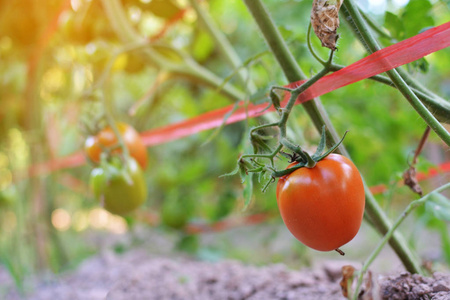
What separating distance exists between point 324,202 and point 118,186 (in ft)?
1.37

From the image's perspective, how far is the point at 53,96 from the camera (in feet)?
5.98

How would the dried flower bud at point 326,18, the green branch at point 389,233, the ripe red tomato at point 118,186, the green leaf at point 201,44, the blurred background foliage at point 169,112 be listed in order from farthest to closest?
the green leaf at point 201,44 → the blurred background foliage at point 169,112 → the ripe red tomato at point 118,186 → the green branch at point 389,233 → the dried flower bud at point 326,18

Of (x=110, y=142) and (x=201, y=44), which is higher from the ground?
(x=201, y=44)

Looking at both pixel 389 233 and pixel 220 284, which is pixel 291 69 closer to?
pixel 389 233

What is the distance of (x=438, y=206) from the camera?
452 millimetres

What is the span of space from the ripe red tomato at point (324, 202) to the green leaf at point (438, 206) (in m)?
0.13

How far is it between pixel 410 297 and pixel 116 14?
80 cm

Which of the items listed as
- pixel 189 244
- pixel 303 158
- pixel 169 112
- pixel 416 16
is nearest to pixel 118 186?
pixel 303 158

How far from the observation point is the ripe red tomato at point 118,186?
67 cm

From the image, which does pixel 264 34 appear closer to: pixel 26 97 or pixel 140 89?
pixel 26 97

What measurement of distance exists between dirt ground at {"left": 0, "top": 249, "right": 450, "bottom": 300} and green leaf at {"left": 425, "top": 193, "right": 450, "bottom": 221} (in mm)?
74

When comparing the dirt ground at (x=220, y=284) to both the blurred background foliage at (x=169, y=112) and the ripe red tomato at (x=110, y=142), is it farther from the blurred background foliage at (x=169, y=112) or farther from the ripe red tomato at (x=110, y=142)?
the ripe red tomato at (x=110, y=142)

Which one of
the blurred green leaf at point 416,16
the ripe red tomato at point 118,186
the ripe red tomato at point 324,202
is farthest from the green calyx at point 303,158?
the ripe red tomato at point 118,186

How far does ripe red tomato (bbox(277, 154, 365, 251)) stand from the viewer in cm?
36
